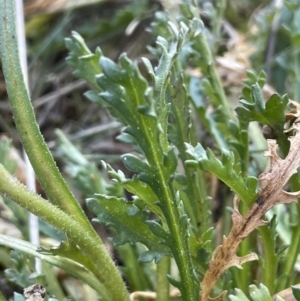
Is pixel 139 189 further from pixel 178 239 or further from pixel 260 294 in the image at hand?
pixel 260 294

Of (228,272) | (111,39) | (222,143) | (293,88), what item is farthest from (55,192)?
(111,39)

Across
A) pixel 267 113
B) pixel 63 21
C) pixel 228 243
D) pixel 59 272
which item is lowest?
pixel 59 272

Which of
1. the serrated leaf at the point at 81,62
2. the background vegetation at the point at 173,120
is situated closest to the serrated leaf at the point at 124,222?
the background vegetation at the point at 173,120

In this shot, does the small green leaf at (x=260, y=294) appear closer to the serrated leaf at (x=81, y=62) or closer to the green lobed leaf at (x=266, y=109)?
the green lobed leaf at (x=266, y=109)

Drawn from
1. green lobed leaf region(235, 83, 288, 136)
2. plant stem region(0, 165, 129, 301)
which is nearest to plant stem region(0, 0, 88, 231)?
plant stem region(0, 165, 129, 301)

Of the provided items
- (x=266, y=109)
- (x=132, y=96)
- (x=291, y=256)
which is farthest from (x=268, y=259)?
(x=132, y=96)

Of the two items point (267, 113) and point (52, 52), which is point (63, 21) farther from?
point (267, 113)

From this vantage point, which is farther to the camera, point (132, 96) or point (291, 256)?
point (291, 256)
